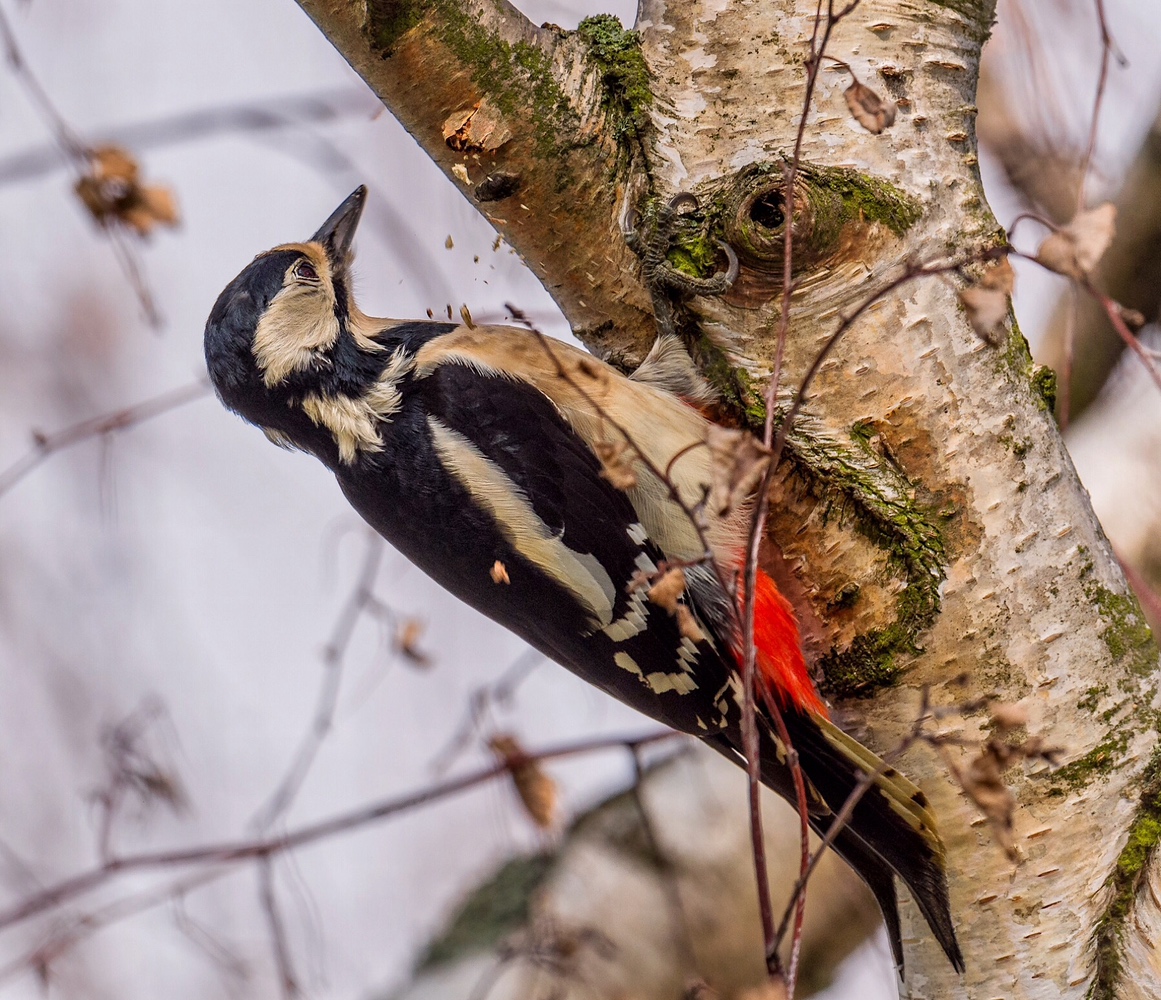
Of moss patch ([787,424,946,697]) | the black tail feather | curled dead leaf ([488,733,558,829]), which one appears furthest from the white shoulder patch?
curled dead leaf ([488,733,558,829])

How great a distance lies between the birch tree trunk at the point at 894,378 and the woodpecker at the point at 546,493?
23cm

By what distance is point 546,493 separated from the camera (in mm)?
2494

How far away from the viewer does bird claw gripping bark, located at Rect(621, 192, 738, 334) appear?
200 centimetres

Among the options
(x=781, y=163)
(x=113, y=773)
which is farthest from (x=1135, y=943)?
(x=113, y=773)

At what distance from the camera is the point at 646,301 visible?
→ 2256 mm

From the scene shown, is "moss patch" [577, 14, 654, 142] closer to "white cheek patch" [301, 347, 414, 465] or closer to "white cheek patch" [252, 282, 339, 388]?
"white cheek patch" [301, 347, 414, 465]

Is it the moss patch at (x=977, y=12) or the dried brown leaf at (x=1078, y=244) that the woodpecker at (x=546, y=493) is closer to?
the moss patch at (x=977, y=12)

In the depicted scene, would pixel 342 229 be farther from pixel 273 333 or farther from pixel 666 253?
pixel 666 253

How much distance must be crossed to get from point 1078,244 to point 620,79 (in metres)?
1.00

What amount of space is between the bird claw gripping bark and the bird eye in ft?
3.57

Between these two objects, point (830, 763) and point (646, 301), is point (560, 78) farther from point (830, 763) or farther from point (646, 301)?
point (830, 763)

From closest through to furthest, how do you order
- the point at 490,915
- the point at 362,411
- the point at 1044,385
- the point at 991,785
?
the point at 991,785 → the point at 1044,385 → the point at 362,411 → the point at 490,915

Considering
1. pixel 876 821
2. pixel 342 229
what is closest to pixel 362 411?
pixel 342 229

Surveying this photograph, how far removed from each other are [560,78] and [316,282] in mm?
1109
